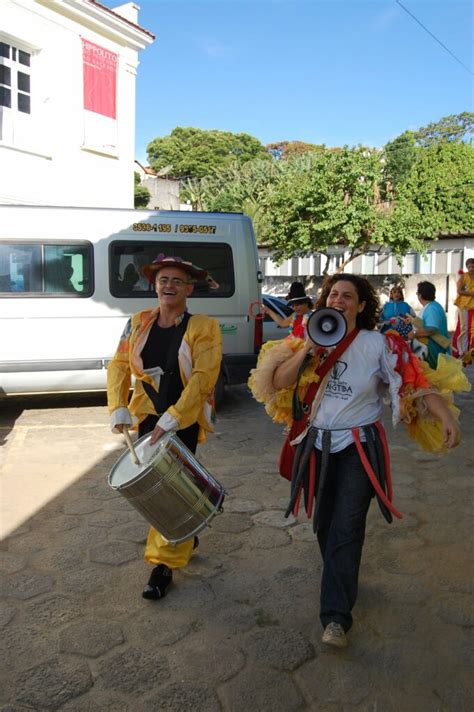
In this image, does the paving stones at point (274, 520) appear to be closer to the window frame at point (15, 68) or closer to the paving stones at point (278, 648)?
the paving stones at point (278, 648)

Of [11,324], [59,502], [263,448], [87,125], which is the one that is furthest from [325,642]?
[87,125]

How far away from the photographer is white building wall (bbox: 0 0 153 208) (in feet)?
41.7

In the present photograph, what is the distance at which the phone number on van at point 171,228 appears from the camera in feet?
25.1

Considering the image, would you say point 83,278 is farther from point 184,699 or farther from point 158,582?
point 184,699

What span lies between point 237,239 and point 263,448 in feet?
9.48

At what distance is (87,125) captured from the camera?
14.1 metres

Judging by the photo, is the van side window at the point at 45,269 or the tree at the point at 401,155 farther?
the tree at the point at 401,155

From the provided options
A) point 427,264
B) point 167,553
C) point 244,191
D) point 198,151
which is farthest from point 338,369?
point 198,151

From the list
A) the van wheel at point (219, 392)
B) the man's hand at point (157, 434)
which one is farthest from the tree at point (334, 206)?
the man's hand at point (157, 434)

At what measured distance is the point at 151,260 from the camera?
25.3 ft

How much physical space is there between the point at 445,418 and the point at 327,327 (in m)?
0.69

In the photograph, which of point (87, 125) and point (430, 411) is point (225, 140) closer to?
point (87, 125)

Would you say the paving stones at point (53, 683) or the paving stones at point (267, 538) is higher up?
the paving stones at point (267, 538)

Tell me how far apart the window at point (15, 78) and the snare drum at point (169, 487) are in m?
11.7
